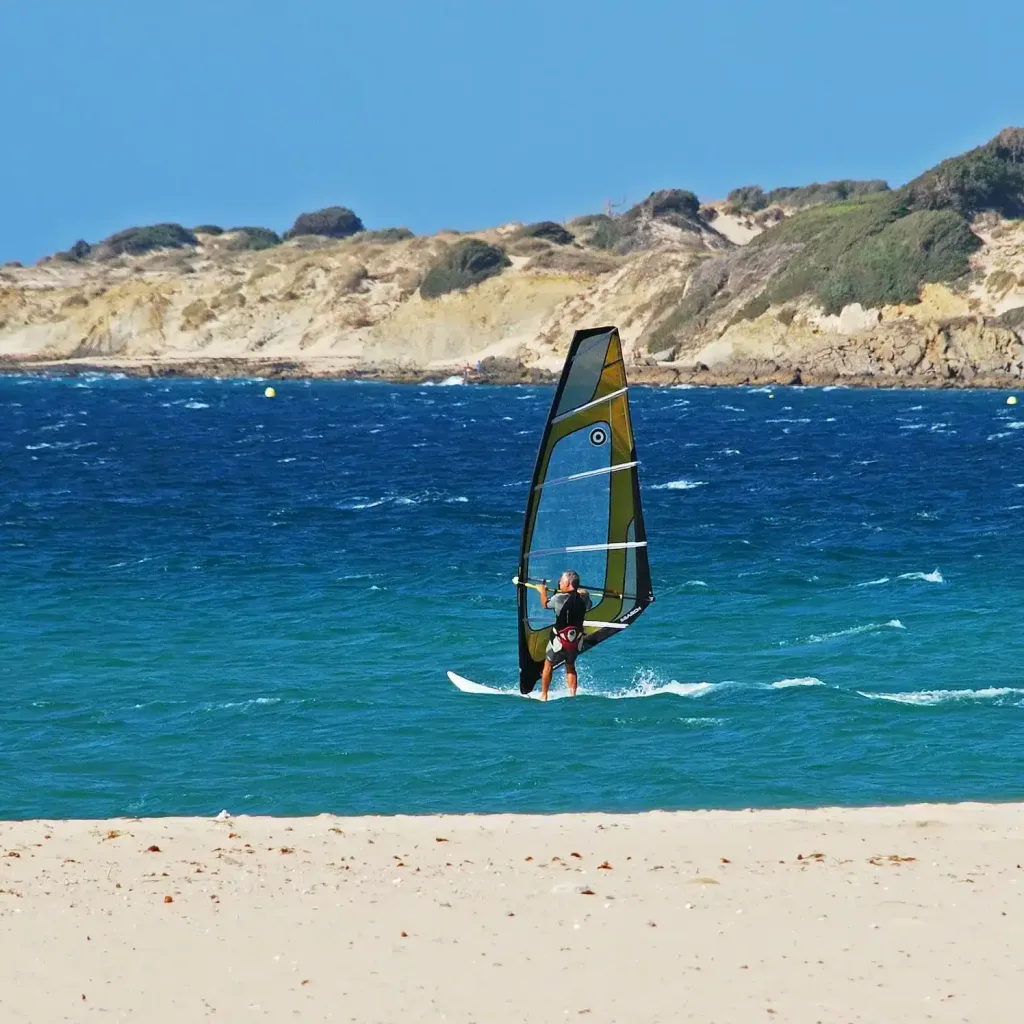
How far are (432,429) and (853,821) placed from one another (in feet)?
204

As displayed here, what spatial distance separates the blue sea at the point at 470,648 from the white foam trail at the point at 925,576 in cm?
10

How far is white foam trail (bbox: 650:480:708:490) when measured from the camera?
44.8 meters

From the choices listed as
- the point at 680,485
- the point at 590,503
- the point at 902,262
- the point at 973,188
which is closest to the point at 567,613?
the point at 590,503

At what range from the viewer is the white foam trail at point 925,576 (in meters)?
27.9

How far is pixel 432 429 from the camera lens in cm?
7462

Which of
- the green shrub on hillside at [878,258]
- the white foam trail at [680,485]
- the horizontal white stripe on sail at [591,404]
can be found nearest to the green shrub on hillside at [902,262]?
the green shrub on hillside at [878,258]

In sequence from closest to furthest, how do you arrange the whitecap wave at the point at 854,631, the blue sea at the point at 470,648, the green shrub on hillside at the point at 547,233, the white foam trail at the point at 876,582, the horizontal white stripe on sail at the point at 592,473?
the blue sea at the point at 470,648
the horizontal white stripe on sail at the point at 592,473
the whitecap wave at the point at 854,631
the white foam trail at the point at 876,582
the green shrub on hillside at the point at 547,233

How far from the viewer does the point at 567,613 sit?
56.4 feet

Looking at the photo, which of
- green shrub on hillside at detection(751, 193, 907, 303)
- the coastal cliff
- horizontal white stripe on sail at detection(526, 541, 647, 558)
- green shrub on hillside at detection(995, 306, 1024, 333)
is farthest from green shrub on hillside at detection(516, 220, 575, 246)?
horizontal white stripe on sail at detection(526, 541, 647, 558)

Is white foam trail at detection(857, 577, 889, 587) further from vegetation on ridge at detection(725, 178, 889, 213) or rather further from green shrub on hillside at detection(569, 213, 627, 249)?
vegetation on ridge at detection(725, 178, 889, 213)

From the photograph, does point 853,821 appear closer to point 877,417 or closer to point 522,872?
point 522,872

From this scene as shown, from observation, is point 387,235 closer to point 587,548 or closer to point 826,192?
point 826,192

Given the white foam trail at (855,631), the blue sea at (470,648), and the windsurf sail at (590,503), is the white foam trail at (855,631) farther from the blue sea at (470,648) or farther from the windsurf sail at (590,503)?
the windsurf sail at (590,503)

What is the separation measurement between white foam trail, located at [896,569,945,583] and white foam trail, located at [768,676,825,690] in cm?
830
